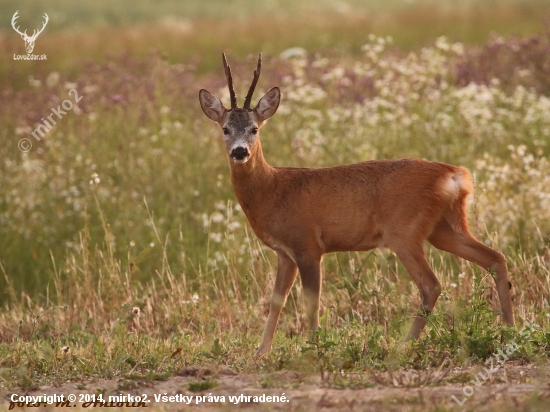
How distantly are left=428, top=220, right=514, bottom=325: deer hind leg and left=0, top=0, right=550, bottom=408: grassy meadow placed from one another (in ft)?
0.65

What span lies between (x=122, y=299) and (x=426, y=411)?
4.29m

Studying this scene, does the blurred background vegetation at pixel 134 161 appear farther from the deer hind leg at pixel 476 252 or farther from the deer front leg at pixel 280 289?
the deer hind leg at pixel 476 252

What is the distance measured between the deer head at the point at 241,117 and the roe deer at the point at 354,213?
0.01 m

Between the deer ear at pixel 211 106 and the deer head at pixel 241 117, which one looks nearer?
the deer head at pixel 241 117

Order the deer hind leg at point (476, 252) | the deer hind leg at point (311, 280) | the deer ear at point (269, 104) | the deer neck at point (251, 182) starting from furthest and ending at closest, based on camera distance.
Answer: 1. the deer ear at point (269, 104)
2. the deer neck at point (251, 182)
3. the deer hind leg at point (311, 280)
4. the deer hind leg at point (476, 252)

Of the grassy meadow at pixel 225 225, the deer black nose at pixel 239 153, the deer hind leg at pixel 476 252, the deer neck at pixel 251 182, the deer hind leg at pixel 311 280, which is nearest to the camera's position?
the grassy meadow at pixel 225 225

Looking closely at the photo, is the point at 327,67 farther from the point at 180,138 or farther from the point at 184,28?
the point at 184,28

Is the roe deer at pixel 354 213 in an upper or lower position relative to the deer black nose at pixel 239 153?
lower

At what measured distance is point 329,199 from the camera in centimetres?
754

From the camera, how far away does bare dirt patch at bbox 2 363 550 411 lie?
5.15 metres

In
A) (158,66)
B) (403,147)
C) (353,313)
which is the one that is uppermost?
(158,66)

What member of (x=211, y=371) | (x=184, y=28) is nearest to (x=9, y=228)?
(x=211, y=371)

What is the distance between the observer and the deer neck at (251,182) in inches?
301

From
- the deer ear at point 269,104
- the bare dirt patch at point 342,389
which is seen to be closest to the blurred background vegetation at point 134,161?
the deer ear at point 269,104
